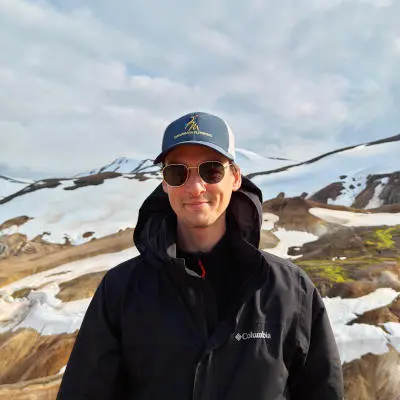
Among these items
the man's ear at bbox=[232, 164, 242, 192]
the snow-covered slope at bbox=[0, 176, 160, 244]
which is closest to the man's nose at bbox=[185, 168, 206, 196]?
the man's ear at bbox=[232, 164, 242, 192]

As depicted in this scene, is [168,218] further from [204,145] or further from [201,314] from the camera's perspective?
[201,314]

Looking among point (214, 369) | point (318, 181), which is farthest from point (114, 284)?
point (318, 181)

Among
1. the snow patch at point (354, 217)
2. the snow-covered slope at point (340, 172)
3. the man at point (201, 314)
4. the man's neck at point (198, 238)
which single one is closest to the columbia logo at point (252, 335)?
the man at point (201, 314)

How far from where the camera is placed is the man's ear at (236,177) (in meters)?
3.48

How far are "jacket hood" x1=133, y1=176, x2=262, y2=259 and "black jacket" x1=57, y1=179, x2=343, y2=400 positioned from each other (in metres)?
0.02

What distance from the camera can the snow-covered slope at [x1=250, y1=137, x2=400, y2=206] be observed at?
221 ft

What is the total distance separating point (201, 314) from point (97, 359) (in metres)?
0.90

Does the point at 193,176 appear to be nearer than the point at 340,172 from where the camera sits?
Yes

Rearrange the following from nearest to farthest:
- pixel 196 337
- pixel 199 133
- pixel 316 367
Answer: pixel 196 337
pixel 199 133
pixel 316 367

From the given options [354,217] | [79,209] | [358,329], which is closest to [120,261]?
[358,329]

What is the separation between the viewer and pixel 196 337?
2949 mm

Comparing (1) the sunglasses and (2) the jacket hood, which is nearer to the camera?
(1) the sunglasses

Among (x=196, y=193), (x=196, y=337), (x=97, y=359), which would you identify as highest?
(x=196, y=193)

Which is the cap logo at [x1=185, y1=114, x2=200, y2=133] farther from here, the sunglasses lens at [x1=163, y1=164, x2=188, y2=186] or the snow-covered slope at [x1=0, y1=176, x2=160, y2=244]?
the snow-covered slope at [x1=0, y1=176, x2=160, y2=244]
